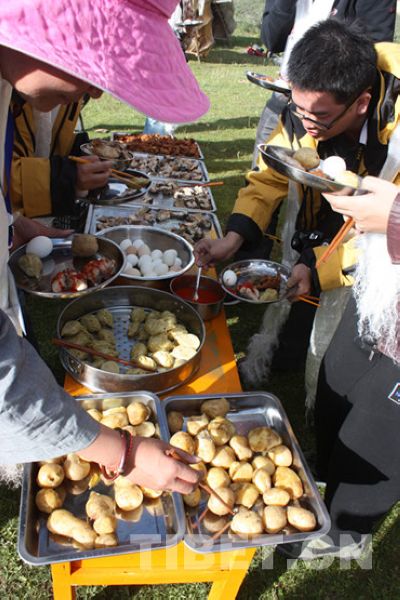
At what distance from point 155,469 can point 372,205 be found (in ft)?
3.08

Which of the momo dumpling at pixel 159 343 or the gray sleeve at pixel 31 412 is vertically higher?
the gray sleeve at pixel 31 412

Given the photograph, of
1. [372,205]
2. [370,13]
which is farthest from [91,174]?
[370,13]

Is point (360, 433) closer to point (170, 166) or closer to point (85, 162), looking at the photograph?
point (85, 162)

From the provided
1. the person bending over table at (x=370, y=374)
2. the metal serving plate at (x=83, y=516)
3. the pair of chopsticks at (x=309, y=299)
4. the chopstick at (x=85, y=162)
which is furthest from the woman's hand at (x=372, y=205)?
the chopstick at (x=85, y=162)

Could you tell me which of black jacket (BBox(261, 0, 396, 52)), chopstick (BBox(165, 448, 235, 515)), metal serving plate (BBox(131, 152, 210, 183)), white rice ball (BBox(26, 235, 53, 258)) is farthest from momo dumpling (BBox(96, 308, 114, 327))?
black jacket (BBox(261, 0, 396, 52))

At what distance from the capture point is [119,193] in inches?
109

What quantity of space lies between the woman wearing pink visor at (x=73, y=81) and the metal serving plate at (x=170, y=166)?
8.08ft

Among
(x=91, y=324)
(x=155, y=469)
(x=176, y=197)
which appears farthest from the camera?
(x=176, y=197)

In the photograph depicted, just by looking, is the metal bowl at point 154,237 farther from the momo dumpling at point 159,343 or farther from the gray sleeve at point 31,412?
the gray sleeve at point 31,412

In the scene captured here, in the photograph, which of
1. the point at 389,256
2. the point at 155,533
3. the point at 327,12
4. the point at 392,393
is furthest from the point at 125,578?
the point at 327,12

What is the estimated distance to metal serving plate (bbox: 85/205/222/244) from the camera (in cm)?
243

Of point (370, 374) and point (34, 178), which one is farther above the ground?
point (34, 178)

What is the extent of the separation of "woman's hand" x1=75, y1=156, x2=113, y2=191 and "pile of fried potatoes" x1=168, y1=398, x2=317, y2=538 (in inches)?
43.2

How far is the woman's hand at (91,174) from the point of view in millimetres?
1911
